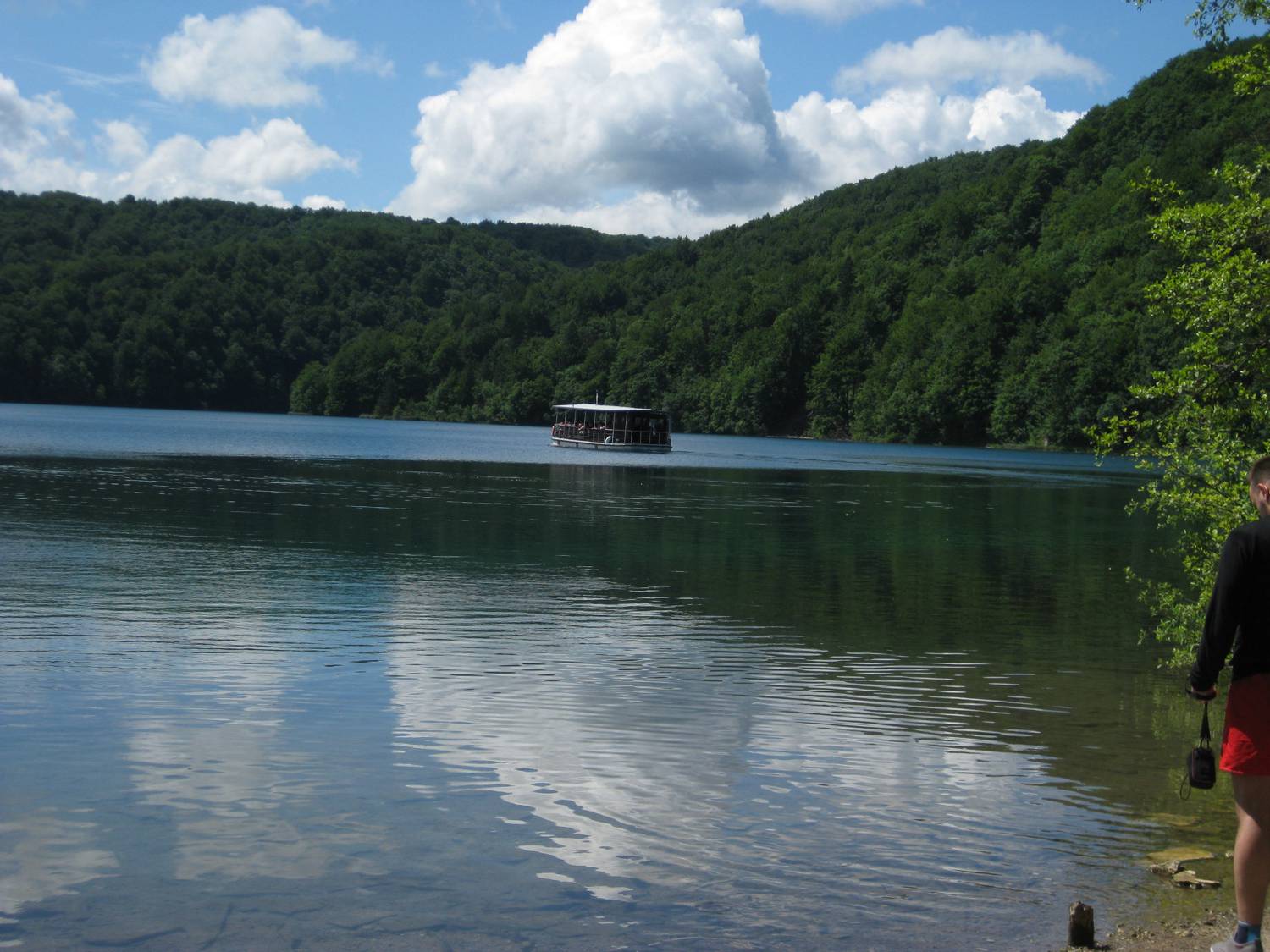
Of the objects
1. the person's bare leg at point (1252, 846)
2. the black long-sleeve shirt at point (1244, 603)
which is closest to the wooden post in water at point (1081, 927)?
the person's bare leg at point (1252, 846)

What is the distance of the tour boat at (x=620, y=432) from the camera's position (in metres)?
117

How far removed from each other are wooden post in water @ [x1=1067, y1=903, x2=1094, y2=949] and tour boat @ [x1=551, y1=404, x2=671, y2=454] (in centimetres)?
10733

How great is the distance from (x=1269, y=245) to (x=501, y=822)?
10859 mm

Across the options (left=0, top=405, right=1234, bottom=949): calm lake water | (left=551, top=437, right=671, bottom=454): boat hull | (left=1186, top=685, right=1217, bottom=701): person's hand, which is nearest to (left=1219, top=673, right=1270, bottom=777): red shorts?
(left=1186, top=685, right=1217, bottom=701): person's hand

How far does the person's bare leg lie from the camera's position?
22.4 ft

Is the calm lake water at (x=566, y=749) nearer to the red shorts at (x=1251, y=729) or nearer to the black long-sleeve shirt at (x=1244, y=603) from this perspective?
the red shorts at (x=1251, y=729)

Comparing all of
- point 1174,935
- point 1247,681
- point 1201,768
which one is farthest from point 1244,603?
point 1174,935

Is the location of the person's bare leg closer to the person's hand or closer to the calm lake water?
the person's hand

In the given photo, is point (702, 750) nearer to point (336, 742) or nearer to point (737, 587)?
point (336, 742)

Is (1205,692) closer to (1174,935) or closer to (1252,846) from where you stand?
(1252,846)

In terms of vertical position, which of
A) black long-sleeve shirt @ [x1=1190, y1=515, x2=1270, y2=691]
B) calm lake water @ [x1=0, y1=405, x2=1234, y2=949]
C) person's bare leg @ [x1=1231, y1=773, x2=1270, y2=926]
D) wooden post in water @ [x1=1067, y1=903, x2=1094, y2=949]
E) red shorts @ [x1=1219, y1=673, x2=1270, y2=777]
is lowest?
calm lake water @ [x1=0, y1=405, x2=1234, y2=949]

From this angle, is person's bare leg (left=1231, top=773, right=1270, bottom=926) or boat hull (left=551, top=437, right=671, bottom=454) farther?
boat hull (left=551, top=437, right=671, bottom=454)

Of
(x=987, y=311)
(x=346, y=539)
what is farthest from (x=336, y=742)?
(x=987, y=311)

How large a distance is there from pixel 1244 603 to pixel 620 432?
114267mm
